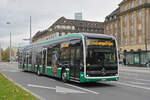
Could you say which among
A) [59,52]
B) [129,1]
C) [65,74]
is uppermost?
[129,1]

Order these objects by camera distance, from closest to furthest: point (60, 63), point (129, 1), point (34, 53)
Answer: point (60, 63) → point (34, 53) → point (129, 1)

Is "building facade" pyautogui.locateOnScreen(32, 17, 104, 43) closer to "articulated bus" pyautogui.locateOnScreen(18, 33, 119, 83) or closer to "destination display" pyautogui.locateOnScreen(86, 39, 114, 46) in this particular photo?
"articulated bus" pyautogui.locateOnScreen(18, 33, 119, 83)

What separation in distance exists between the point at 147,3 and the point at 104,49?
4349cm

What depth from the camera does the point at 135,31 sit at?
184ft

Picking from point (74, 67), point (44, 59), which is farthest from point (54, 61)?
point (74, 67)

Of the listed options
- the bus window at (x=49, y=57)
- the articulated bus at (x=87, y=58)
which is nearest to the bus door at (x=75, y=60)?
the articulated bus at (x=87, y=58)

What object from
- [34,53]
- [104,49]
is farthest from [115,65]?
[34,53]

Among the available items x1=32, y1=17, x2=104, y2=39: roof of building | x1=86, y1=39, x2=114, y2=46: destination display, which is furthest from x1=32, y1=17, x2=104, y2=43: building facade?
x1=86, y1=39, x2=114, y2=46: destination display

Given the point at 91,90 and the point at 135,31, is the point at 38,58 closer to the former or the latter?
the point at 91,90

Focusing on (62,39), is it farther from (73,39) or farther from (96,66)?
(96,66)

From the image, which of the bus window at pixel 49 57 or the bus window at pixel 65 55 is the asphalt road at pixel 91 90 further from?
the bus window at pixel 49 57

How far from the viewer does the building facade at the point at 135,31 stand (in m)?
49.4

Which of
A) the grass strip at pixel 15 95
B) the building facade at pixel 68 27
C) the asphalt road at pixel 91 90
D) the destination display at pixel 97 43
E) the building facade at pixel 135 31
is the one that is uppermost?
the building facade at pixel 68 27

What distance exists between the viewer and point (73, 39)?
1379cm
